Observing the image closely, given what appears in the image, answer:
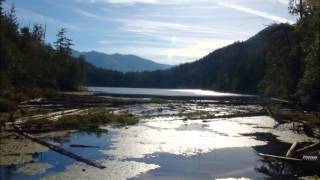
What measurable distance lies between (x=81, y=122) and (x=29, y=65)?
65133 millimetres

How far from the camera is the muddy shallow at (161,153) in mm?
28297

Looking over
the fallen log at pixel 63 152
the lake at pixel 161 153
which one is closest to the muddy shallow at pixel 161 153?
the lake at pixel 161 153

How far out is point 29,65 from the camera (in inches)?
4464

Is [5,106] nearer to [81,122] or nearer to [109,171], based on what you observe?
[81,122]

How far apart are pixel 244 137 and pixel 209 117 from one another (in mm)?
21059

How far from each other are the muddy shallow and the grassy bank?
7.38ft

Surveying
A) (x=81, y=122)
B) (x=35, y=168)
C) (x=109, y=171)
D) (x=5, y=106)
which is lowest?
(x=35, y=168)

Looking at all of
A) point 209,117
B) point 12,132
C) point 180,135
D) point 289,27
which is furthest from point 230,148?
point 289,27

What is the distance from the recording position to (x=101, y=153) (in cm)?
3581

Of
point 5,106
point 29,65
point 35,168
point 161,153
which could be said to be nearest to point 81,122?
point 5,106

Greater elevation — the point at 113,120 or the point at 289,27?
the point at 289,27

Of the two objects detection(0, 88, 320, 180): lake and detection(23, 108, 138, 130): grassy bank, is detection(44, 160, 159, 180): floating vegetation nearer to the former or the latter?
detection(0, 88, 320, 180): lake

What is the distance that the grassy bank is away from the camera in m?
48.4

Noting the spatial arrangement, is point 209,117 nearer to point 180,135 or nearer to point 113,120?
point 113,120
